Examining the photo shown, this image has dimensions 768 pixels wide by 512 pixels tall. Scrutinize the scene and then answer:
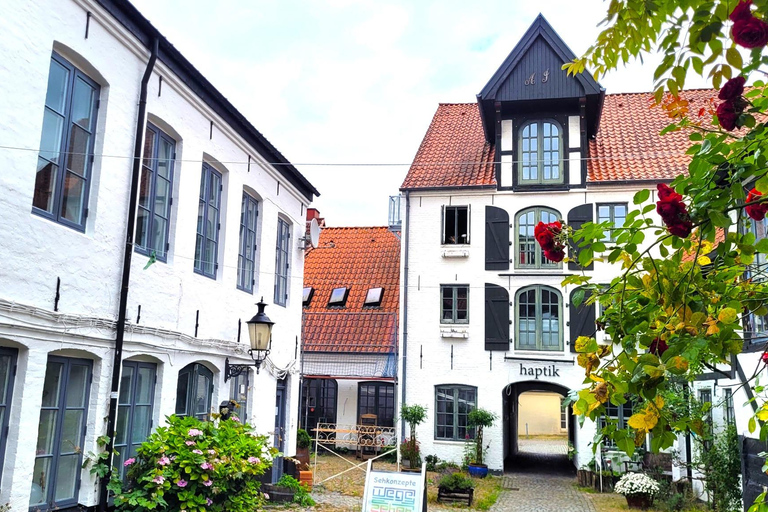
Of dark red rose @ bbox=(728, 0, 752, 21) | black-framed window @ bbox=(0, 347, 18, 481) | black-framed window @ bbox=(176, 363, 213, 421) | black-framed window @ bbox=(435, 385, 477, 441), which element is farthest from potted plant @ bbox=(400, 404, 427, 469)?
dark red rose @ bbox=(728, 0, 752, 21)

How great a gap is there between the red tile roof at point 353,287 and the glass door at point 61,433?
42.4 ft

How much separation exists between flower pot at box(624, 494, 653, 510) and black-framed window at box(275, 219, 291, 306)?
25.5ft

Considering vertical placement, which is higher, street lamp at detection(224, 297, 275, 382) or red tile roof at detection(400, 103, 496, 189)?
red tile roof at detection(400, 103, 496, 189)

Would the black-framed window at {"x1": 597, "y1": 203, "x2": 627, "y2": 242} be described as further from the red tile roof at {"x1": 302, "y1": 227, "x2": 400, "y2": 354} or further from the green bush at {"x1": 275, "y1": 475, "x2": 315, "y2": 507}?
the green bush at {"x1": 275, "y1": 475, "x2": 315, "y2": 507}

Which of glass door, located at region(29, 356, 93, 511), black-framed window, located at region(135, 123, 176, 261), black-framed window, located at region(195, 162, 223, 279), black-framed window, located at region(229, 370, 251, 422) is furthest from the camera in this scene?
black-framed window, located at region(229, 370, 251, 422)

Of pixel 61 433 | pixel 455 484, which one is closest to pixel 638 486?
pixel 455 484

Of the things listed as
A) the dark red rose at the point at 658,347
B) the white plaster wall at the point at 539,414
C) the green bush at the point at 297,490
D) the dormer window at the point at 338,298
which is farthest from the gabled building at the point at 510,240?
the dark red rose at the point at 658,347

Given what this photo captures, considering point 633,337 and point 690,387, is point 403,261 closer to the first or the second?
point 690,387

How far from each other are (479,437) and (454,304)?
3.57m

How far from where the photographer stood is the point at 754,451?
1051cm

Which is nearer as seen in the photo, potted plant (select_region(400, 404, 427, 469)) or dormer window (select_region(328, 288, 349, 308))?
potted plant (select_region(400, 404, 427, 469))

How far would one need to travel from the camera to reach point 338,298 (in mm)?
22281

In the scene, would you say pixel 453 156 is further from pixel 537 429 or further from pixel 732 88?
pixel 732 88

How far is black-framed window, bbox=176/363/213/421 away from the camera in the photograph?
31.3 ft
